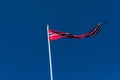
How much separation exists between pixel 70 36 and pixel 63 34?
448mm

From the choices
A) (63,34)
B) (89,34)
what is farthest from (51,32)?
(89,34)

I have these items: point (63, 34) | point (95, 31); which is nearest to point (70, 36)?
point (63, 34)

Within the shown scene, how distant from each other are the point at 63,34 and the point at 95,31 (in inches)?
83.7

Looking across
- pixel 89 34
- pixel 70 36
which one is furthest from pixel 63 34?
pixel 89 34

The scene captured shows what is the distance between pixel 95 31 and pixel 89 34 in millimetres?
458

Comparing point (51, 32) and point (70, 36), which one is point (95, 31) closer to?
point (70, 36)

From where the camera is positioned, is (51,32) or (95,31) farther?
(95,31)

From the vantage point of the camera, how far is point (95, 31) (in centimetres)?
1897

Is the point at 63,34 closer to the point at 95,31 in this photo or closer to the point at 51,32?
the point at 51,32

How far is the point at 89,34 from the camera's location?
18.8 meters

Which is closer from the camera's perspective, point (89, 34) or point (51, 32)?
point (51, 32)

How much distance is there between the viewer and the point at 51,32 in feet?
57.3

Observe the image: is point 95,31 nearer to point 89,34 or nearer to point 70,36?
point 89,34
